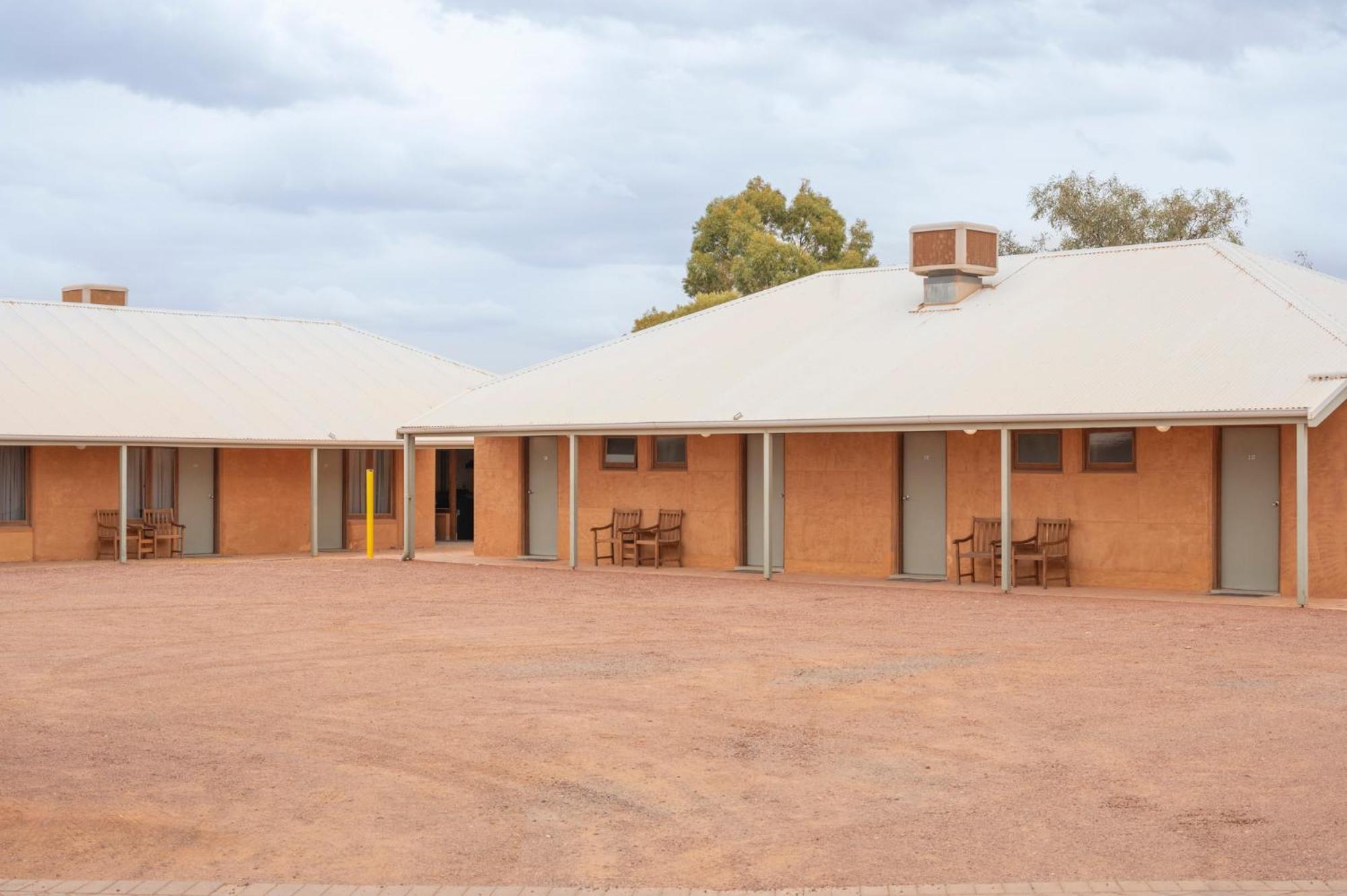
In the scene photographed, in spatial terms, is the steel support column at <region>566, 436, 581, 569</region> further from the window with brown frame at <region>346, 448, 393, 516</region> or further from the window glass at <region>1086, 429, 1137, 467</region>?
the window glass at <region>1086, 429, 1137, 467</region>

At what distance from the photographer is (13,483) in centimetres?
2508

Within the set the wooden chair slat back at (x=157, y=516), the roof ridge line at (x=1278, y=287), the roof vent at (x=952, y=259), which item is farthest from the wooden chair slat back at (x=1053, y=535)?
the wooden chair slat back at (x=157, y=516)

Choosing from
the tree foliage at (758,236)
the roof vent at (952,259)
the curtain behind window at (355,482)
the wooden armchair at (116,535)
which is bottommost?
the wooden armchair at (116,535)

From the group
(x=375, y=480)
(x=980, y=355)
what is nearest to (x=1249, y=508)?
(x=980, y=355)

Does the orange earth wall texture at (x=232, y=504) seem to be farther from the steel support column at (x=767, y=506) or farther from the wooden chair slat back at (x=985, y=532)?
the wooden chair slat back at (x=985, y=532)

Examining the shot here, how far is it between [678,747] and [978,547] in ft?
38.5

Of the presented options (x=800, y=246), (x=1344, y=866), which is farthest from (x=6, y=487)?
(x=800, y=246)

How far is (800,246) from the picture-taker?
50.0 metres

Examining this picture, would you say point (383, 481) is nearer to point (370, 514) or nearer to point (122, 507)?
point (370, 514)

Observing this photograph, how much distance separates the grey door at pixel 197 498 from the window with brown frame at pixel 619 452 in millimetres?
7329

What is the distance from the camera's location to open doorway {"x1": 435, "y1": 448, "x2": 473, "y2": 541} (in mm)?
32156

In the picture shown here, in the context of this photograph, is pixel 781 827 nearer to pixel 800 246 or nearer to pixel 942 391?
pixel 942 391

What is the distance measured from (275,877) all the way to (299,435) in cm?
2087

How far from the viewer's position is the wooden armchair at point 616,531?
77.2ft
